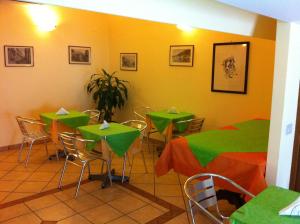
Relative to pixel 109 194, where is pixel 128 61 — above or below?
above

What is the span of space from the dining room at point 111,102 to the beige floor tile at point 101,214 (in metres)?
0.02

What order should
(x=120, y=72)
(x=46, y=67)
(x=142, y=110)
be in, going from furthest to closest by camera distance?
1. (x=120, y=72)
2. (x=142, y=110)
3. (x=46, y=67)

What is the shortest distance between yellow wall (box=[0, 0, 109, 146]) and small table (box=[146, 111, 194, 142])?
197cm

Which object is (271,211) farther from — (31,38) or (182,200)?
(31,38)

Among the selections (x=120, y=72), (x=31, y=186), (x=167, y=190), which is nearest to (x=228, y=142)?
(x=167, y=190)

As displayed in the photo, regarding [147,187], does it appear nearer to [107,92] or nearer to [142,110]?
[142,110]

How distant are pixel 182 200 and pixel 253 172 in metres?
1.11

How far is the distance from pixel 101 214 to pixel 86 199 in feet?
1.22

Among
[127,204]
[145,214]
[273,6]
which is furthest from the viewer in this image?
[127,204]

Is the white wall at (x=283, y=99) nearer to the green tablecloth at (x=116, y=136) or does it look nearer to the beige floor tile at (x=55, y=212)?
the green tablecloth at (x=116, y=136)

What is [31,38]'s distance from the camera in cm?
486

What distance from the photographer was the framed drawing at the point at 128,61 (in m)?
5.45

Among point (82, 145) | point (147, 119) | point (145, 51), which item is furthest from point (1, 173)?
point (145, 51)

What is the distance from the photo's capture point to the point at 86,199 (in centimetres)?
308
